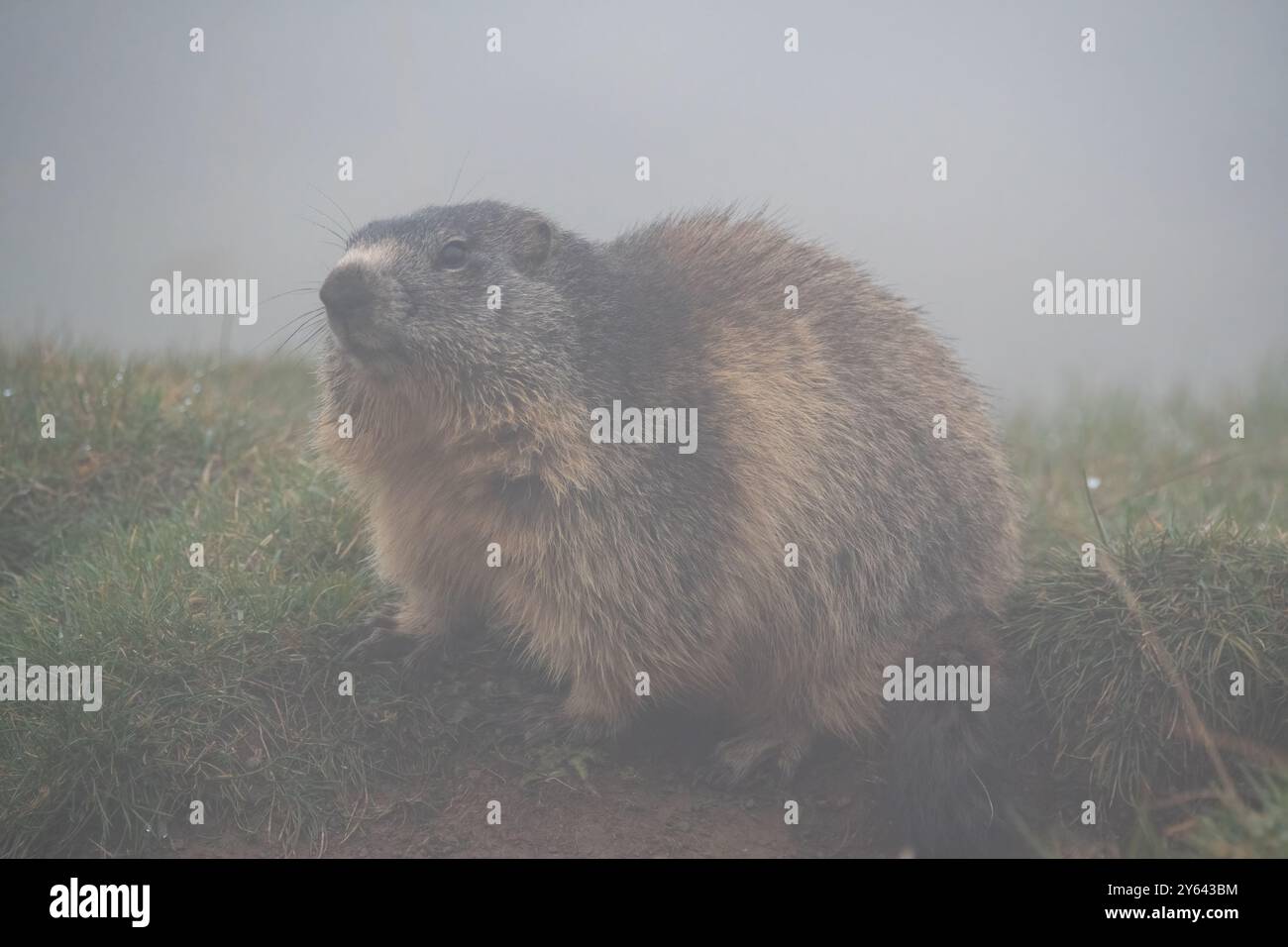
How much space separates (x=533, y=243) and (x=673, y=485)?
1207mm

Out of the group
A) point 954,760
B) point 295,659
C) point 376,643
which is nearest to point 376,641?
point 376,643

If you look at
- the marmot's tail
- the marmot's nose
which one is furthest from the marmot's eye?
the marmot's tail

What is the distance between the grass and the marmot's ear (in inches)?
69.1

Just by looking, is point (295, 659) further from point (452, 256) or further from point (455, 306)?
point (452, 256)

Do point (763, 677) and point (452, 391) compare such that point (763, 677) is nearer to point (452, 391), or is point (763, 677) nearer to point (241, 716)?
point (452, 391)

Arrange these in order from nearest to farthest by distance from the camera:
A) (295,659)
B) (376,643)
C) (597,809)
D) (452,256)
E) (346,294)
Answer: (346,294) < (597,809) < (452,256) < (295,659) < (376,643)

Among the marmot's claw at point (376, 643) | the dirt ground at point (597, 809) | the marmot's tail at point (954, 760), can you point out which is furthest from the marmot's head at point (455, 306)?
the marmot's tail at point (954, 760)

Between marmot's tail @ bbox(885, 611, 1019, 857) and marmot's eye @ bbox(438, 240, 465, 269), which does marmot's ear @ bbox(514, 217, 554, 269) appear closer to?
marmot's eye @ bbox(438, 240, 465, 269)

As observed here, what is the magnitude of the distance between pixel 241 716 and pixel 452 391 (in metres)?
1.58

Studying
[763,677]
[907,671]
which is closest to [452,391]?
[763,677]

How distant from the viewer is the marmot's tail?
454 cm

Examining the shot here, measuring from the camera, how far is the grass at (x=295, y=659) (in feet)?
15.5

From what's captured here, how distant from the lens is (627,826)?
4859 mm

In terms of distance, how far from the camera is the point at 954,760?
15.5 ft
